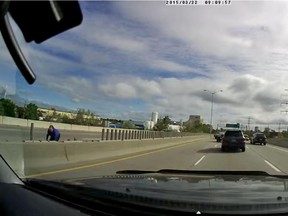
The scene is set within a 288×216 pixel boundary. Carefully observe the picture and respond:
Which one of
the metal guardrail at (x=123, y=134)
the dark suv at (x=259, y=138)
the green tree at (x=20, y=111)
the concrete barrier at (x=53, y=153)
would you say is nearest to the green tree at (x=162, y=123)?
the dark suv at (x=259, y=138)

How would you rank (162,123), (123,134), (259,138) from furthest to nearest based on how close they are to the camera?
1. (162,123)
2. (259,138)
3. (123,134)

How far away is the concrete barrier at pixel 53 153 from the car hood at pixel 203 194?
3.09 metres

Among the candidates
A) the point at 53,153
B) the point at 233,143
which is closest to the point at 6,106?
the point at 53,153

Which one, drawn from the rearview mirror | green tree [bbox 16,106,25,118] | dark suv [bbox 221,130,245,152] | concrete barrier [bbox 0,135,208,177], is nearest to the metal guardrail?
concrete barrier [bbox 0,135,208,177]

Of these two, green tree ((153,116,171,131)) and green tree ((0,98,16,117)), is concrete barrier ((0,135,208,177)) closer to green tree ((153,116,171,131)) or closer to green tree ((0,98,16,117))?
green tree ((0,98,16,117))

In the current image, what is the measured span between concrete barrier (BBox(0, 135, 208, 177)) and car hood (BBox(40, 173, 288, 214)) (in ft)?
10.1

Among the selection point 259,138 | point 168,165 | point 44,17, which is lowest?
point 168,165

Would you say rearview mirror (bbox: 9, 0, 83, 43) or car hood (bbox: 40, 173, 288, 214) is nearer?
rearview mirror (bbox: 9, 0, 83, 43)

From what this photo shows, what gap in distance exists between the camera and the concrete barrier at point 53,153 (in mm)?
8203

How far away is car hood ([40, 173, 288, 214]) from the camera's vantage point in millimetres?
3795

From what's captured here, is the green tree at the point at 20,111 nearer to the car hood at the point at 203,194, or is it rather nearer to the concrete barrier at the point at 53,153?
the concrete barrier at the point at 53,153

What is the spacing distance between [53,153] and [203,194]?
11.7 m

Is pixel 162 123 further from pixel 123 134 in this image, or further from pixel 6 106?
pixel 6 106

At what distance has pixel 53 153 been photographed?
15.6 m
